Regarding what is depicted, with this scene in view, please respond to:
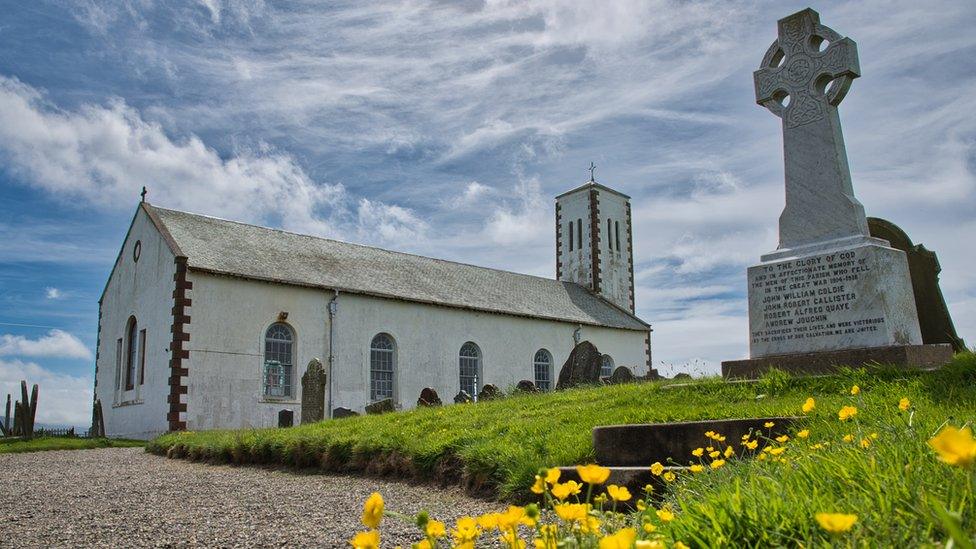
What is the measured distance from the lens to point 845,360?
27.7ft

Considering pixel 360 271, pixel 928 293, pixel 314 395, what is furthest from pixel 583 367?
pixel 360 271

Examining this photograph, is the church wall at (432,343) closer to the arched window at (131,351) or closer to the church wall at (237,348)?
the church wall at (237,348)

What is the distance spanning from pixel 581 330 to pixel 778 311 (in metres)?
21.8

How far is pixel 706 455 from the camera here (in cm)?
589

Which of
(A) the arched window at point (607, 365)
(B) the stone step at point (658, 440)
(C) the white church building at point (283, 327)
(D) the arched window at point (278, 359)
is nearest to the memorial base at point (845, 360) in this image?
(B) the stone step at point (658, 440)

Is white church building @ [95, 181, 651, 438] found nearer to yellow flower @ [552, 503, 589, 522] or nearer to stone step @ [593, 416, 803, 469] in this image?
stone step @ [593, 416, 803, 469]

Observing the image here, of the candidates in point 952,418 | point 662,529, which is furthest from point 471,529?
point 952,418

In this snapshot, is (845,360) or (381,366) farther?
(381,366)

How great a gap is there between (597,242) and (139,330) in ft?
72.1

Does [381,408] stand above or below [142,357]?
below

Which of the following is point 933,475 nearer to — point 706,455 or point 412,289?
point 706,455

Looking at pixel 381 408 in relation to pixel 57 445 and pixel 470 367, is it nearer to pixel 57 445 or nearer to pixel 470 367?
pixel 57 445

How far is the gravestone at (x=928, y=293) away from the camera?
9.74 metres

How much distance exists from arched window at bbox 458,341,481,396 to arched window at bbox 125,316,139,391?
1075cm
